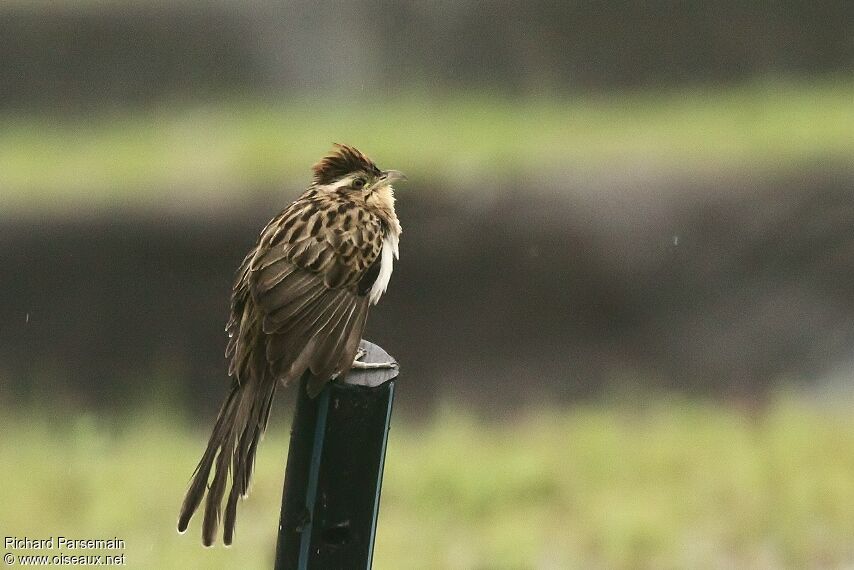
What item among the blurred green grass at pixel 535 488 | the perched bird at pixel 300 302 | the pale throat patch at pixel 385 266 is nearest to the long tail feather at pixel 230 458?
the perched bird at pixel 300 302

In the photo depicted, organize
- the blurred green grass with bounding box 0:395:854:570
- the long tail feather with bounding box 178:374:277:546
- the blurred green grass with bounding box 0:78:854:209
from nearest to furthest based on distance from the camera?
the long tail feather with bounding box 178:374:277:546 < the blurred green grass with bounding box 0:395:854:570 < the blurred green grass with bounding box 0:78:854:209

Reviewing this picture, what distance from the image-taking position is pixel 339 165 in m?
5.65

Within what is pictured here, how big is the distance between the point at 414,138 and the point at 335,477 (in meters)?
6.04

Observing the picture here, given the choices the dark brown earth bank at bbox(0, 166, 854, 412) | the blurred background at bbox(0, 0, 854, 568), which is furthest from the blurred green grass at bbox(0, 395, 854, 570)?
the dark brown earth bank at bbox(0, 166, 854, 412)

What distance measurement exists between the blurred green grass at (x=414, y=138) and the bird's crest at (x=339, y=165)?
10.6 ft

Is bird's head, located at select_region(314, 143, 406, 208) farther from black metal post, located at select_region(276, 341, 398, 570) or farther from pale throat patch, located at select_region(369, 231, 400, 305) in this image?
black metal post, located at select_region(276, 341, 398, 570)

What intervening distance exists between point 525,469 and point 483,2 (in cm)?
455

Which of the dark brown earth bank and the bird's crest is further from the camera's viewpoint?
the dark brown earth bank

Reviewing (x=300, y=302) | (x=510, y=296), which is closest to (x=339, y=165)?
(x=300, y=302)

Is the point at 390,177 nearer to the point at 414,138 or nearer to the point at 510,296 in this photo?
the point at 510,296

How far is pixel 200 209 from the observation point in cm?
869

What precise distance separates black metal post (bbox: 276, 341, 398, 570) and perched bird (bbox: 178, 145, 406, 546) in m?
0.11

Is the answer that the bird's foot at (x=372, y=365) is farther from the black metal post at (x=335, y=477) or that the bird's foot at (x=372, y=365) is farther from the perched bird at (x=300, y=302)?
the black metal post at (x=335, y=477)

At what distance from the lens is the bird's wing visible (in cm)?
452
